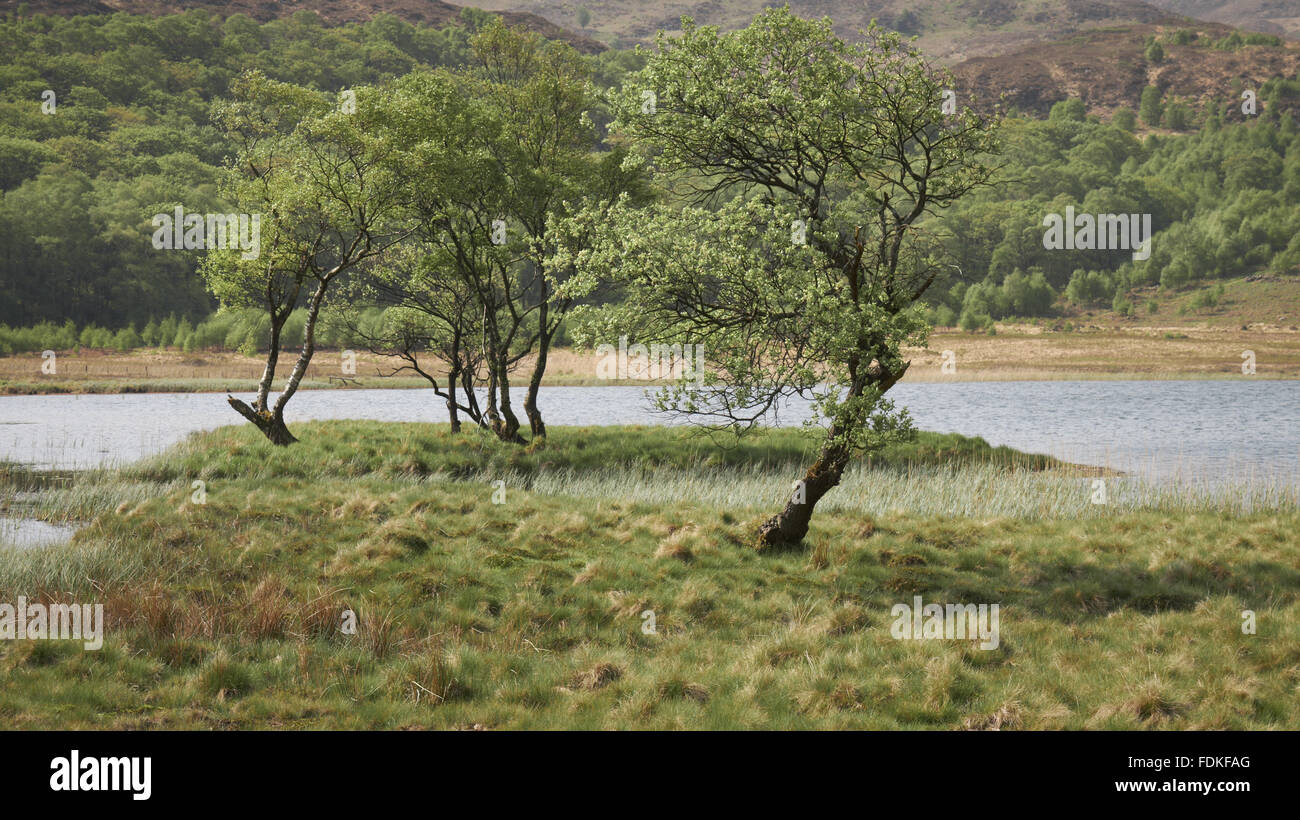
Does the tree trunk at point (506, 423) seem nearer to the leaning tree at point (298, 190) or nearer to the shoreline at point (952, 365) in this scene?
the leaning tree at point (298, 190)

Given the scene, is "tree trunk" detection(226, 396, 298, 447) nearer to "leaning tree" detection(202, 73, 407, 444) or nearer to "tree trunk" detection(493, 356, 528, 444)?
"leaning tree" detection(202, 73, 407, 444)

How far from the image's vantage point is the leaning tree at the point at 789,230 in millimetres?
15109

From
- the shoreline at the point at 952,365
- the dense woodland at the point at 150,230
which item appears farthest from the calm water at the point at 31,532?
the shoreline at the point at 952,365

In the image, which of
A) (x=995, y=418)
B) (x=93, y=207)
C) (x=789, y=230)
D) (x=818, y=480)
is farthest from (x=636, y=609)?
(x=93, y=207)

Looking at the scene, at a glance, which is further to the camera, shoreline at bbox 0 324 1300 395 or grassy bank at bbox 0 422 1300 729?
shoreline at bbox 0 324 1300 395

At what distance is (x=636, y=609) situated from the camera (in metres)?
13.5

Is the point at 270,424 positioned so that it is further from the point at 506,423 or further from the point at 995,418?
the point at 995,418

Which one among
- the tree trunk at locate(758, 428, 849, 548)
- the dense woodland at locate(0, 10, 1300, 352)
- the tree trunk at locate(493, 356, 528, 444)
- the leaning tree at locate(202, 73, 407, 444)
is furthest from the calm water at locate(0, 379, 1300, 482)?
the tree trunk at locate(758, 428, 849, 548)

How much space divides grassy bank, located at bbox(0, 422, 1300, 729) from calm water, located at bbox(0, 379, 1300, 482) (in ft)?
35.8

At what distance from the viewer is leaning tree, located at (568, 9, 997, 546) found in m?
15.1

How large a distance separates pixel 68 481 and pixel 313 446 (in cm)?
750

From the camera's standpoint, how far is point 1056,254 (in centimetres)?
15812
